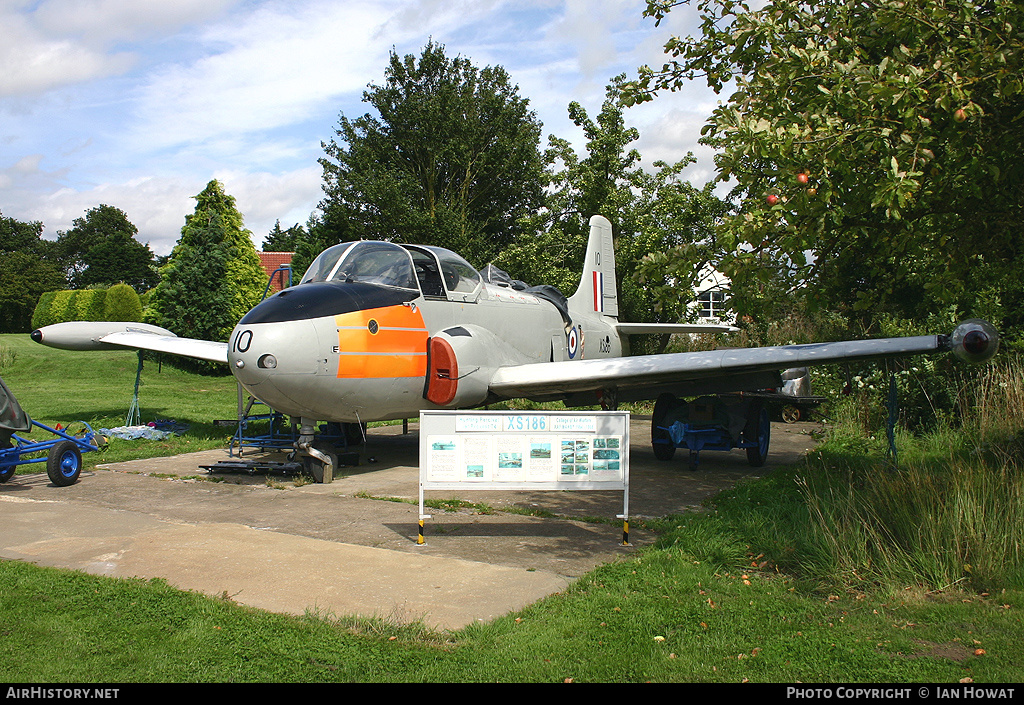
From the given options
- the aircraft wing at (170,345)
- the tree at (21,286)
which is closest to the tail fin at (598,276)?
the aircraft wing at (170,345)

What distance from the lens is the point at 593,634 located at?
13.4 feet

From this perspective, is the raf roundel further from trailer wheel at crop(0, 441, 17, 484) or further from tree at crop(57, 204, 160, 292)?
tree at crop(57, 204, 160, 292)

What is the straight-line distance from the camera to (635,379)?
9719 mm

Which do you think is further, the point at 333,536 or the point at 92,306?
the point at 92,306

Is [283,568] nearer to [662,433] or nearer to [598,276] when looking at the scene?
[662,433]

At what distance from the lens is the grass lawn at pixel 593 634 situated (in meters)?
3.60

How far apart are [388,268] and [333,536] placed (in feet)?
14.3

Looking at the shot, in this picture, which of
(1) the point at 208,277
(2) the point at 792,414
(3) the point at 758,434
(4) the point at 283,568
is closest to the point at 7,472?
(4) the point at 283,568

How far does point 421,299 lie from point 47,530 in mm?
5020

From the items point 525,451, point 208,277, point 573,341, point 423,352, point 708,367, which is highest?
point 208,277

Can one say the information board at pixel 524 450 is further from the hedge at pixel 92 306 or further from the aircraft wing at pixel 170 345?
the hedge at pixel 92 306

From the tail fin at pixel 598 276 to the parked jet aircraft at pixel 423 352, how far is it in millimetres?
4102

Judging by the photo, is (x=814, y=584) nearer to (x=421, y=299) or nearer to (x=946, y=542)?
(x=946, y=542)

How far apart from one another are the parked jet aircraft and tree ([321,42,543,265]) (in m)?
21.9
